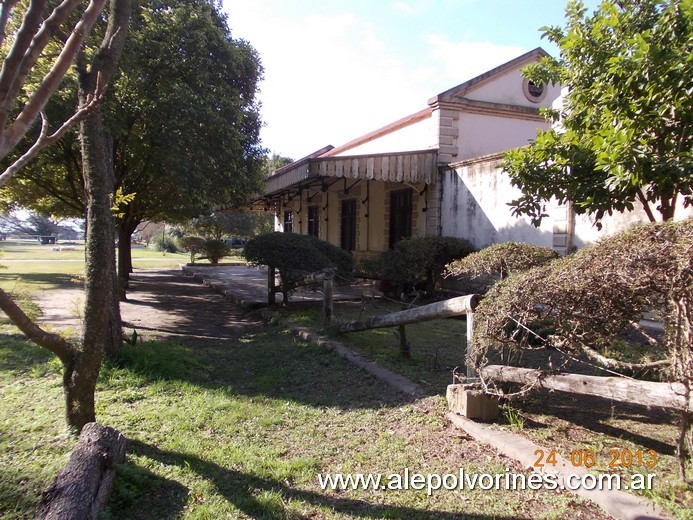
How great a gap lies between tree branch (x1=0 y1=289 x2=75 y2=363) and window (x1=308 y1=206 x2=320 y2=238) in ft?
55.9

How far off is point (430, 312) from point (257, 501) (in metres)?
2.40

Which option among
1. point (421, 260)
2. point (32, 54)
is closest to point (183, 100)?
point (421, 260)

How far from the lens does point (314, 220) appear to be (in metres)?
21.4

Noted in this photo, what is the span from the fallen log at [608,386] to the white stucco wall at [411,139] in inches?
396

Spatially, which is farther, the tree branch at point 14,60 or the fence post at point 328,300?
the fence post at point 328,300

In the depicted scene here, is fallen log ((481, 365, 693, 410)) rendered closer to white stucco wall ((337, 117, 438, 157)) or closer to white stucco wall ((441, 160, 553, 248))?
white stucco wall ((441, 160, 553, 248))

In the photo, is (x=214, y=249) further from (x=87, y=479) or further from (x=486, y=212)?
(x=87, y=479)

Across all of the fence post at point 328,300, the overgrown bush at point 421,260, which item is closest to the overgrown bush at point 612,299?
the fence post at point 328,300

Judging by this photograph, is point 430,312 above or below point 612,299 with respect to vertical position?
below

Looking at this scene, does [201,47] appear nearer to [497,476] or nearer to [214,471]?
[214,471]

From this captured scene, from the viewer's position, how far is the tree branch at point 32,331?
8.98ft

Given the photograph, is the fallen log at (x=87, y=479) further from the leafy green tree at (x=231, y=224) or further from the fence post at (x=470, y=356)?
the leafy green tree at (x=231, y=224)

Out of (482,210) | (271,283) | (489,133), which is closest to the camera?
(271,283)

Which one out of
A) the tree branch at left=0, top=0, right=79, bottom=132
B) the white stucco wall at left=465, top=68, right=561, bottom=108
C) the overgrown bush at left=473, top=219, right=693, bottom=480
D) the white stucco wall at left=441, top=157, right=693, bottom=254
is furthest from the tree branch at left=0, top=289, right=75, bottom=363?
the white stucco wall at left=465, top=68, right=561, bottom=108
